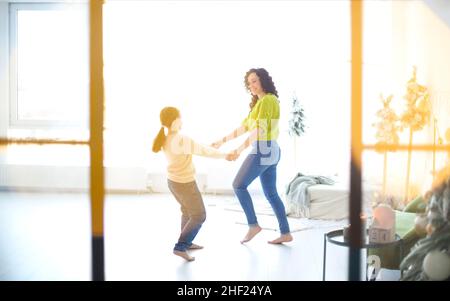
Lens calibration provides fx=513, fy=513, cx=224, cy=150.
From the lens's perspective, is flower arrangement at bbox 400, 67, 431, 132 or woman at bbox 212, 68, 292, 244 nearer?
woman at bbox 212, 68, 292, 244

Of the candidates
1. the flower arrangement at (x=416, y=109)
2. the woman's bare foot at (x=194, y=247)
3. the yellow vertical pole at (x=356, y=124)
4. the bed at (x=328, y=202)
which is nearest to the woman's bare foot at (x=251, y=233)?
the woman's bare foot at (x=194, y=247)

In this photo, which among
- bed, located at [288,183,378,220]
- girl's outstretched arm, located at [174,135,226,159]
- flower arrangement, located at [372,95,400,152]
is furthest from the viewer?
bed, located at [288,183,378,220]

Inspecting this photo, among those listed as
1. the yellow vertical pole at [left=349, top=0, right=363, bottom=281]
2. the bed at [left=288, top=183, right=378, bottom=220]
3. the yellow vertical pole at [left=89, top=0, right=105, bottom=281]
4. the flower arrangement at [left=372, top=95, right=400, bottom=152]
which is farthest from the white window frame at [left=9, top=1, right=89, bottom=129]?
the yellow vertical pole at [left=349, top=0, right=363, bottom=281]

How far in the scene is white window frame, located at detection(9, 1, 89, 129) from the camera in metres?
5.84

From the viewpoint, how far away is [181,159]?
291cm

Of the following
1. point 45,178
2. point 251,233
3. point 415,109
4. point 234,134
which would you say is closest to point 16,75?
point 45,178

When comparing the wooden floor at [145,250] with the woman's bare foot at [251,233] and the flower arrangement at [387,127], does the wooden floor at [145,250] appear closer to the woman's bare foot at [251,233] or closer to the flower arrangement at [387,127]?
the woman's bare foot at [251,233]

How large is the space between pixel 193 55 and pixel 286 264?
3.32 meters

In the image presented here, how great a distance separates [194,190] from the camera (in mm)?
2967

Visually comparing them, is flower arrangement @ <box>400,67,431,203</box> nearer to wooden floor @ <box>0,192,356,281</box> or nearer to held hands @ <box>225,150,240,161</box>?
wooden floor @ <box>0,192,356,281</box>

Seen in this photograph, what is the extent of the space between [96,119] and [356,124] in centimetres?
71
